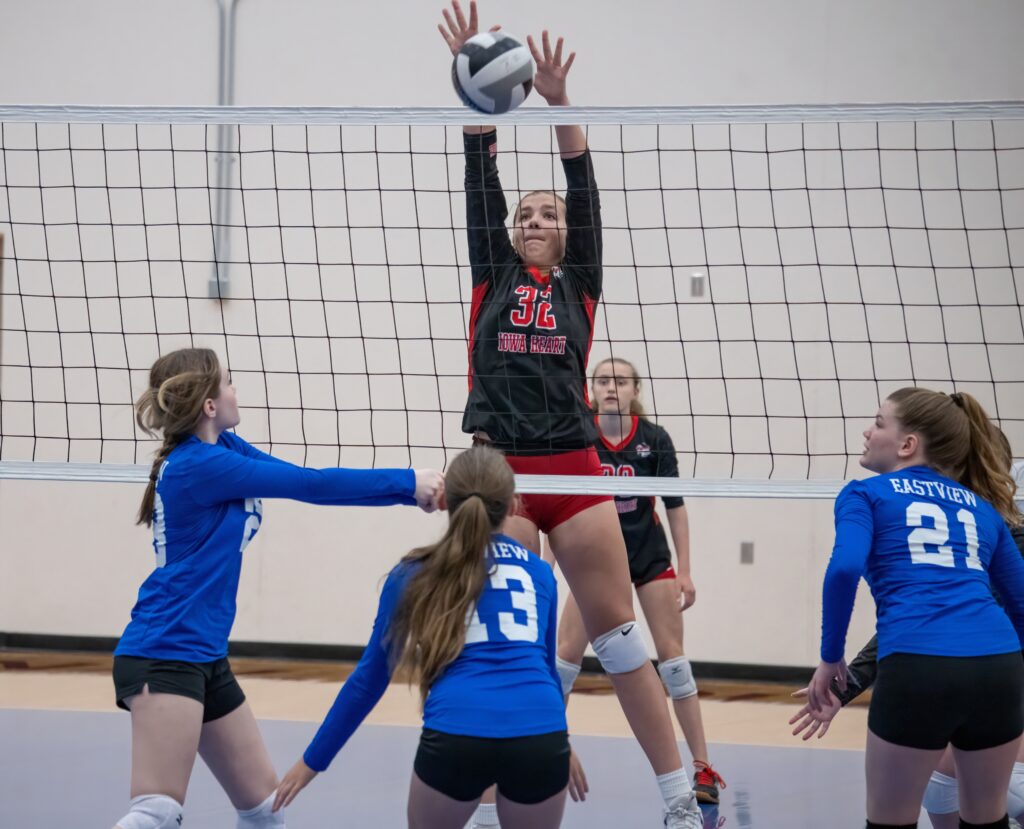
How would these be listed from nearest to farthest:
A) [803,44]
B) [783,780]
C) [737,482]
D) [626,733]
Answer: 1. [737,482]
2. [783,780]
3. [626,733]
4. [803,44]

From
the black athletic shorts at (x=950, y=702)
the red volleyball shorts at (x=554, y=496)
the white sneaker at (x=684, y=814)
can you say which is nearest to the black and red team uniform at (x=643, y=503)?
the red volleyball shorts at (x=554, y=496)

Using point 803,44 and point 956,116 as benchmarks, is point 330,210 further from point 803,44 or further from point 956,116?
point 956,116

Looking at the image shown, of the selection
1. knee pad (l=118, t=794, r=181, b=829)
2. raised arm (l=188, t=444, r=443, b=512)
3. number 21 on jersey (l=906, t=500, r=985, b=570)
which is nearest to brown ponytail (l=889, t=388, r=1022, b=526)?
number 21 on jersey (l=906, t=500, r=985, b=570)

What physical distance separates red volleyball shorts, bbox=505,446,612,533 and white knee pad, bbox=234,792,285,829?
1.10 meters

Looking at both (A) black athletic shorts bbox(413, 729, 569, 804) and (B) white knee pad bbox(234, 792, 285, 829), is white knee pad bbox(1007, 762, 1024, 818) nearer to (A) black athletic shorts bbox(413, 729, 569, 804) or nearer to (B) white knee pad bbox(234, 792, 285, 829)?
(A) black athletic shorts bbox(413, 729, 569, 804)

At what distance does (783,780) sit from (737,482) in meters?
1.80

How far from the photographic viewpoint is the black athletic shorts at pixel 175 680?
2.87 metres

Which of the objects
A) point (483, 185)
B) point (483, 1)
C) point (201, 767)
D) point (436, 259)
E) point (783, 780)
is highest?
point (483, 1)

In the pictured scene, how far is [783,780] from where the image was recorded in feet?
15.8

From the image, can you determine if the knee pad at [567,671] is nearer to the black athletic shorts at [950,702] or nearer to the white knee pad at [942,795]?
the white knee pad at [942,795]

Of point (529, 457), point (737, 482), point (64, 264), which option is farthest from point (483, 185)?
point (64, 264)

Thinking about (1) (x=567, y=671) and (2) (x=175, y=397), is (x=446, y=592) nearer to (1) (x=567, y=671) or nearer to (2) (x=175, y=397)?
(2) (x=175, y=397)

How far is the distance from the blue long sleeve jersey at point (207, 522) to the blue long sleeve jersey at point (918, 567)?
3.56 ft

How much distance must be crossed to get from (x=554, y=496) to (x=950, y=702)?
1.29 m
